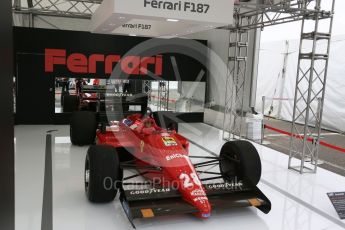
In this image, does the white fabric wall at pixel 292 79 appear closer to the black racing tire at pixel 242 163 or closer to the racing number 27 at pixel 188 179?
the black racing tire at pixel 242 163

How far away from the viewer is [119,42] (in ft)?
31.5

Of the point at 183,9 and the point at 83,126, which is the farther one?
the point at 83,126

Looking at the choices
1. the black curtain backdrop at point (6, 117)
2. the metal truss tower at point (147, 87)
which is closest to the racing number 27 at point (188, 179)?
the black curtain backdrop at point (6, 117)

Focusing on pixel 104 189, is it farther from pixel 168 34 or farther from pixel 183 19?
pixel 168 34

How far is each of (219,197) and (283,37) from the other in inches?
407

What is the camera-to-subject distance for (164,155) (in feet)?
13.7

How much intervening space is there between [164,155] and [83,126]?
9.68 ft

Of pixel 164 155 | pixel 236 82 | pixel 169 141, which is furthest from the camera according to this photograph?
pixel 236 82

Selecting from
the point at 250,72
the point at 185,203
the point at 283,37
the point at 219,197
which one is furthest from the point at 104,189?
the point at 283,37

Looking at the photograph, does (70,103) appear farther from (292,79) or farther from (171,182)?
(292,79)

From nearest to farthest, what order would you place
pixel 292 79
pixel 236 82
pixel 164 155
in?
pixel 164 155 → pixel 236 82 → pixel 292 79

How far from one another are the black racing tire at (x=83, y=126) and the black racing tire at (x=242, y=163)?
3.06m

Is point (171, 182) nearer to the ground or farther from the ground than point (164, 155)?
nearer to the ground

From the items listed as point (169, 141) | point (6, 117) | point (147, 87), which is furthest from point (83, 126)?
point (6, 117)
